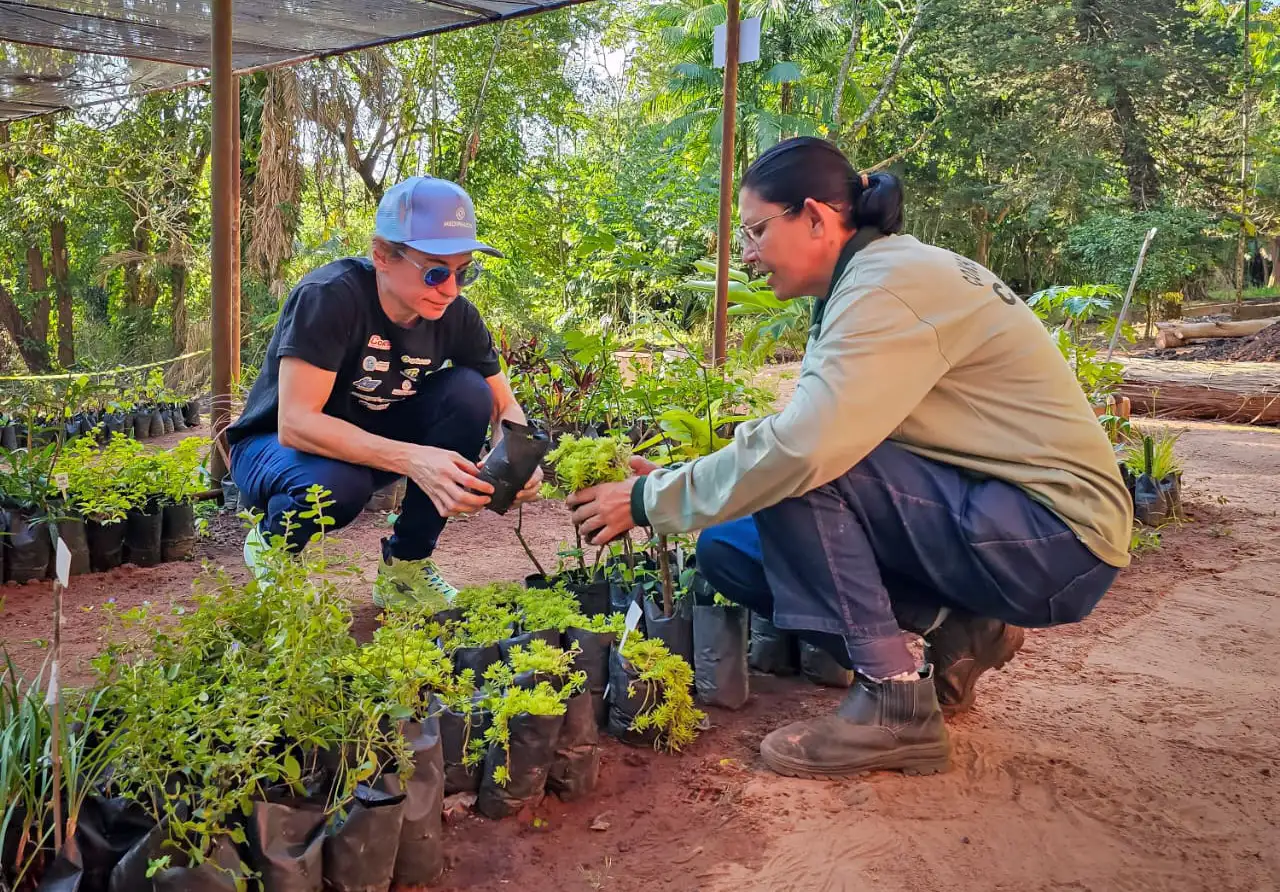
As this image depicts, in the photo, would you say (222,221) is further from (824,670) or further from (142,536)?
(824,670)

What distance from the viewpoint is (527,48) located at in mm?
13578

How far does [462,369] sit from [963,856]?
198cm

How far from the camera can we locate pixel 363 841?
1.52 m

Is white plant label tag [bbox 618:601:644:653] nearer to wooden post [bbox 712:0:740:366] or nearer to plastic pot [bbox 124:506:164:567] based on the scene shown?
plastic pot [bbox 124:506:164:567]

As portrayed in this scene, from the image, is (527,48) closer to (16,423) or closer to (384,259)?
(16,423)

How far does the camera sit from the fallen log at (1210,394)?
820 cm

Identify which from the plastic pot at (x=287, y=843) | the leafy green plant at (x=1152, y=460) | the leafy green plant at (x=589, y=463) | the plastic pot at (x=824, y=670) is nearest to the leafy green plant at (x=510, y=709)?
the plastic pot at (x=287, y=843)

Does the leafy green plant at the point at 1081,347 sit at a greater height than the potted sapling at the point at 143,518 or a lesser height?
greater

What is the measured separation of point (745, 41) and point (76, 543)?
386 cm

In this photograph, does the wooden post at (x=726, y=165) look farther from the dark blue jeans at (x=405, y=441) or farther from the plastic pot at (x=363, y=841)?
the plastic pot at (x=363, y=841)

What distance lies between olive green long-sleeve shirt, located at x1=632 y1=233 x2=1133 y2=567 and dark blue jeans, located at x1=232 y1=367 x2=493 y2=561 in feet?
3.38

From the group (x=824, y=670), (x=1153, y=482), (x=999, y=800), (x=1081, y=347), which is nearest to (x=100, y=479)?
(x=824, y=670)

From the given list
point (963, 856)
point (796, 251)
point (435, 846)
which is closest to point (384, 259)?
point (796, 251)

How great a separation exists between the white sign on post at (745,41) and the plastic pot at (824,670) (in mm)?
3387
